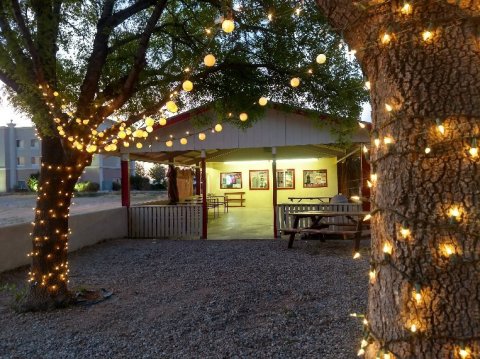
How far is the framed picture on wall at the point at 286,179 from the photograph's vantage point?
65.2ft

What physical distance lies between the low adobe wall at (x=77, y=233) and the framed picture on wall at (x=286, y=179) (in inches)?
362

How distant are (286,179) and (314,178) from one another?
1.29m

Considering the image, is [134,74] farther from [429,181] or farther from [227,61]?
[429,181]

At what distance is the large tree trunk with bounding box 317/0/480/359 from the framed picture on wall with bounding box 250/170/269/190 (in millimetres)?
18157

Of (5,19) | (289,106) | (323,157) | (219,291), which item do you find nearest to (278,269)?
(219,291)

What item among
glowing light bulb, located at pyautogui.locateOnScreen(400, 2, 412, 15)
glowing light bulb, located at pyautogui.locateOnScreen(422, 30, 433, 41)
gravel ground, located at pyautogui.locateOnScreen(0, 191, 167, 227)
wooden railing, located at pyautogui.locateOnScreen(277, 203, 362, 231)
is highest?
glowing light bulb, located at pyautogui.locateOnScreen(400, 2, 412, 15)

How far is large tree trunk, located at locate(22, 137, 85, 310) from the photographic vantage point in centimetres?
534

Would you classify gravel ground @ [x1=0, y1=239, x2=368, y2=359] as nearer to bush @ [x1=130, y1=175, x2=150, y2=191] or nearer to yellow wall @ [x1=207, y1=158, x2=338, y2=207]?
yellow wall @ [x1=207, y1=158, x2=338, y2=207]

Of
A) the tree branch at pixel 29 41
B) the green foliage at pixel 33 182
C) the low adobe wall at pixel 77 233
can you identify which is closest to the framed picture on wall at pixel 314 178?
the low adobe wall at pixel 77 233

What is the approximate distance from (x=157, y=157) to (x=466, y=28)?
41.6 feet

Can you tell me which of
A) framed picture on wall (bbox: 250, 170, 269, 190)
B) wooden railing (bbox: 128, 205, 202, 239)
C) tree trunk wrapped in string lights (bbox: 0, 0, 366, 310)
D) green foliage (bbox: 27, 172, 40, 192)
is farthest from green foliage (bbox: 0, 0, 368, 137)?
green foliage (bbox: 27, 172, 40, 192)

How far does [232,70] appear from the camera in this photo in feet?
23.9

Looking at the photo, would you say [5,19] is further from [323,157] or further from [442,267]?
[323,157]

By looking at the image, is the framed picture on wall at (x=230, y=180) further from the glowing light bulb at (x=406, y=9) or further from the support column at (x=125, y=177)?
the glowing light bulb at (x=406, y=9)
